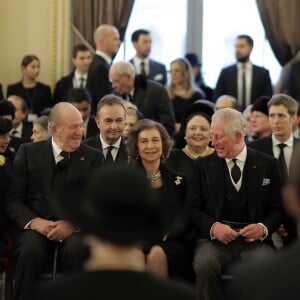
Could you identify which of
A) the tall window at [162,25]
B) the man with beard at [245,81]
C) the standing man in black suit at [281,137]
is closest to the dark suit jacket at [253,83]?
the man with beard at [245,81]

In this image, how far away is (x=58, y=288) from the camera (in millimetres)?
2328

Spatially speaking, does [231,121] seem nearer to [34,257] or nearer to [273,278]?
[34,257]

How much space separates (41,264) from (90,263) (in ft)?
11.3

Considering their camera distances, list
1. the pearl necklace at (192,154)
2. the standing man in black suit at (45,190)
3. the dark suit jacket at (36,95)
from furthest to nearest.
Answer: the dark suit jacket at (36,95) < the pearl necklace at (192,154) < the standing man in black suit at (45,190)

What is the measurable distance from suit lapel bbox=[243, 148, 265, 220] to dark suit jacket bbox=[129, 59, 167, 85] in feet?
12.1

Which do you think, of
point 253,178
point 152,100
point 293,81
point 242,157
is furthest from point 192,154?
point 293,81

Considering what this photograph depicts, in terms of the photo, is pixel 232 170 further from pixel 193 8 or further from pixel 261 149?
pixel 193 8

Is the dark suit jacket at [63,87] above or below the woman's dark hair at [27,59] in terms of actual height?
below

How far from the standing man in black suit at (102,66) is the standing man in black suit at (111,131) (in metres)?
1.51

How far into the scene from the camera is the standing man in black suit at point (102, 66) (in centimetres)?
831

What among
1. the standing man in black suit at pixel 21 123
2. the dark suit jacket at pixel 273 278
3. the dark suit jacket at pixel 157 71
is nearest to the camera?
the dark suit jacket at pixel 273 278

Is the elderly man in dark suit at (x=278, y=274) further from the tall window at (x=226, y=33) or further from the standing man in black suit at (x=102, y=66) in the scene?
the tall window at (x=226, y=33)

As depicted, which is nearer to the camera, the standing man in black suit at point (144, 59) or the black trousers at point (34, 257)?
the black trousers at point (34, 257)

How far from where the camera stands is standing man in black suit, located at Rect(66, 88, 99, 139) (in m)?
7.65
